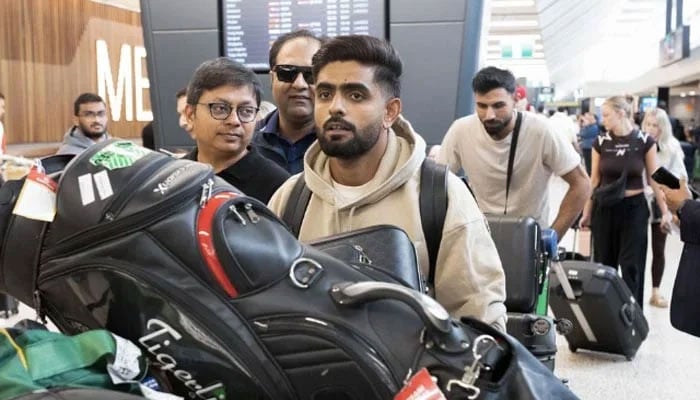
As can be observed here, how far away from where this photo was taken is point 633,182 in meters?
6.09

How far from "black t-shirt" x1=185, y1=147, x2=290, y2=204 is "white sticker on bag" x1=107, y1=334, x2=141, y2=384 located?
1487mm

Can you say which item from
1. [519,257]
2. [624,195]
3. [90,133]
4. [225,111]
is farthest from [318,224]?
[624,195]

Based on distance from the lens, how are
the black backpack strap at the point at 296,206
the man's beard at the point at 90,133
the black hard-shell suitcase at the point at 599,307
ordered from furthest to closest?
the man's beard at the point at 90,133 < the black hard-shell suitcase at the point at 599,307 < the black backpack strap at the point at 296,206

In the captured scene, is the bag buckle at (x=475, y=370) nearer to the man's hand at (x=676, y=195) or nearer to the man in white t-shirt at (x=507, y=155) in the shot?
the man's hand at (x=676, y=195)

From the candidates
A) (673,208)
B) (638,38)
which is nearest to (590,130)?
(673,208)

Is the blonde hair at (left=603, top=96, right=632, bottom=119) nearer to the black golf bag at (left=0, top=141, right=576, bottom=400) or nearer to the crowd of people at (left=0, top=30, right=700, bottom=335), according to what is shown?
the crowd of people at (left=0, top=30, right=700, bottom=335)

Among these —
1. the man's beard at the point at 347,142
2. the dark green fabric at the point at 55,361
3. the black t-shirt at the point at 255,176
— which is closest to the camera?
the dark green fabric at the point at 55,361

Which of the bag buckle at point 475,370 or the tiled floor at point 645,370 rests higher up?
the bag buckle at point 475,370

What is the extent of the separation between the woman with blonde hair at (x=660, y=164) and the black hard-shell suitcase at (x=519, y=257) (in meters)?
3.68

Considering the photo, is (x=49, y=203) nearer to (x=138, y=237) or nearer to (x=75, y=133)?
(x=138, y=237)

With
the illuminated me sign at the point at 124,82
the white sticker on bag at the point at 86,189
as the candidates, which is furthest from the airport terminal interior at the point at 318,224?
the illuminated me sign at the point at 124,82

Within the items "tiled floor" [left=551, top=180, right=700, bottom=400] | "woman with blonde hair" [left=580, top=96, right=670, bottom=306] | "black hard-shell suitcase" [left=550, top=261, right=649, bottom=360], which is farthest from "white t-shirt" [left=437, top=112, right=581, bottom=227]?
"woman with blonde hair" [left=580, top=96, right=670, bottom=306]

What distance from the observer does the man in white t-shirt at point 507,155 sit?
3.98 m

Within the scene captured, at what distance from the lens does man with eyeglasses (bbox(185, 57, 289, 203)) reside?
244 cm
